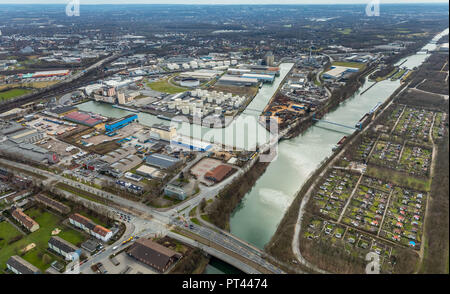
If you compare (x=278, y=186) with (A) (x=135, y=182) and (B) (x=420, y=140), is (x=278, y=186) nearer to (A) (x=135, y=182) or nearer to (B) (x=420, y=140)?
(A) (x=135, y=182)

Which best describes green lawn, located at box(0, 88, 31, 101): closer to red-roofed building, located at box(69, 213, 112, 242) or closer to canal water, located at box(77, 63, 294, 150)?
canal water, located at box(77, 63, 294, 150)

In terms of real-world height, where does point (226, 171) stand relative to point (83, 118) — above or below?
below

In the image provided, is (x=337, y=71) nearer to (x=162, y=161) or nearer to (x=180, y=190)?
(x=162, y=161)

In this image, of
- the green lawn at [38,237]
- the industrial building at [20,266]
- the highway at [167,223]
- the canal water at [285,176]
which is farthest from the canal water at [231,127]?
the industrial building at [20,266]

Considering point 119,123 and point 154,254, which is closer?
point 154,254

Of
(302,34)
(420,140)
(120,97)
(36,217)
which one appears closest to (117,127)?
(120,97)

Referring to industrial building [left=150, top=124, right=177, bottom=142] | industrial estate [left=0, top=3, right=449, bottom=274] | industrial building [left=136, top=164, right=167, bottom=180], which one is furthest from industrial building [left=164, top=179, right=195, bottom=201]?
industrial building [left=150, top=124, right=177, bottom=142]

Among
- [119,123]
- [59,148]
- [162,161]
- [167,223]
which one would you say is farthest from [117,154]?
[167,223]

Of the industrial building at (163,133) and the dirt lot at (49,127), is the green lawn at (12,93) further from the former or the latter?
the industrial building at (163,133)
